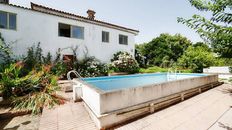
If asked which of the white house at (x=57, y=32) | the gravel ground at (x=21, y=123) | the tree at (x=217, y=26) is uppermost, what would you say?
the white house at (x=57, y=32)

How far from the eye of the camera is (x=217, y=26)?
1.76 metres

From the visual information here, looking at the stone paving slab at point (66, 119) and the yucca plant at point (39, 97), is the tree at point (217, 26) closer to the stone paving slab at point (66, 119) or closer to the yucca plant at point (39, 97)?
the stone paving slab at point (66, 119)

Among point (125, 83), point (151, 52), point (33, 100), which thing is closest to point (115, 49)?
point (125, 83)

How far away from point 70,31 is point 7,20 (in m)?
4.99

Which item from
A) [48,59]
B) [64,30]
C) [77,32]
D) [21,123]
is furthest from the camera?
Result: [77,32]

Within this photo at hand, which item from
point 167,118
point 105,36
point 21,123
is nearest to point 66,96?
point 21,123

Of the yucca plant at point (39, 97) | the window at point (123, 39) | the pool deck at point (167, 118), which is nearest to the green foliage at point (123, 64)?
the window at point (123, 39)

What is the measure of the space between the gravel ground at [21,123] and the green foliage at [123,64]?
10429mm

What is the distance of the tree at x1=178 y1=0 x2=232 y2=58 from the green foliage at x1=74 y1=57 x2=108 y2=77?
460 inches

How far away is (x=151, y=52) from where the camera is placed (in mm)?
35406

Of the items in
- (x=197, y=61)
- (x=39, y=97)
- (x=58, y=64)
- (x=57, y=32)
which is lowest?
(x=39, y=97)

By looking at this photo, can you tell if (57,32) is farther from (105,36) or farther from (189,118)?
(189,118)

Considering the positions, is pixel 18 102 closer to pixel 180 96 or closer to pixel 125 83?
pixel 125 83

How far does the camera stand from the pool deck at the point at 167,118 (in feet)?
14.6
